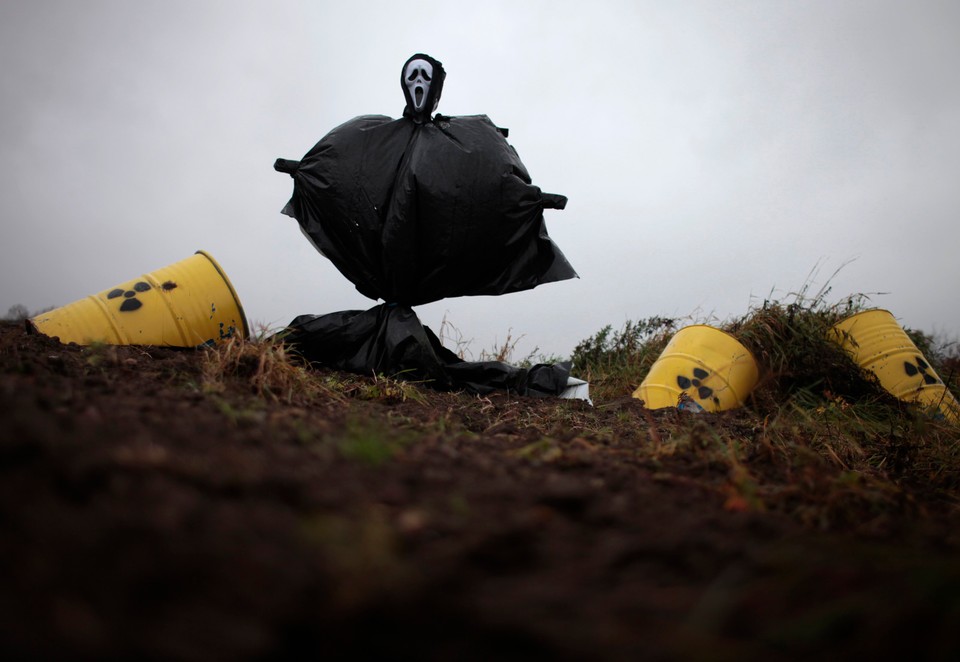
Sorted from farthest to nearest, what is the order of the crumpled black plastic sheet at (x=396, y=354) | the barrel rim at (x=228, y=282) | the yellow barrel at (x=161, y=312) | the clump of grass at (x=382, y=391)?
the crumpled black plastic sheet at (x=396, y=354), the barrel rim at (x=228, y=282), the yellow barrel at (x=161, y=312), the clump of grass at (x=382, y=391)

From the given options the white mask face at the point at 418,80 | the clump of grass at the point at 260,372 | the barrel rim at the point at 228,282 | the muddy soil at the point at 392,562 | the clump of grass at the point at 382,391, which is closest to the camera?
the muddy soil at the point at 392,562

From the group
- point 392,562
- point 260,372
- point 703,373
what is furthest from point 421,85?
point 392,562

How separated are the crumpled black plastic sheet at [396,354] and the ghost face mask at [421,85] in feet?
3.75

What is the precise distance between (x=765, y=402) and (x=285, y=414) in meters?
2.99

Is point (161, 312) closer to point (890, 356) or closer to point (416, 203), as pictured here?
point (416, 203)

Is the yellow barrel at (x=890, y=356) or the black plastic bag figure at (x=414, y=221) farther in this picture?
the yellow barrel at (x=890, y=356)

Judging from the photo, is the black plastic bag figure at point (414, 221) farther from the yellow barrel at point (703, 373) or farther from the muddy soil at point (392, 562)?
the muddy soil at point (392, 562)

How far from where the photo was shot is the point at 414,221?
11.0 feet

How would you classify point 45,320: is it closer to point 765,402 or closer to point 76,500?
point 76,500

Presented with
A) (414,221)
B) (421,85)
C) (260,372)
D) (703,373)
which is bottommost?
(260,372)

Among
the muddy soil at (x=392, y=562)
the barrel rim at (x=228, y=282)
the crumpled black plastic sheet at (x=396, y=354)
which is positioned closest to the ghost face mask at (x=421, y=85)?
the crumpled black plastic sheet at (x=396, y=354)

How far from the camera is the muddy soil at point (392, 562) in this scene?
21.6 inches

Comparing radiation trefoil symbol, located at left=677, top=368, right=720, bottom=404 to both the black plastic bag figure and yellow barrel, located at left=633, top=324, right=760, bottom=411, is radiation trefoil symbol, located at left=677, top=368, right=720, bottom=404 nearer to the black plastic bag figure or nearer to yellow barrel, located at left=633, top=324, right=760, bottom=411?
yellow barrel, located at left=633, top=324, right=760, bottom=411

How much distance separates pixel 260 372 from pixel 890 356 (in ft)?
11.8
